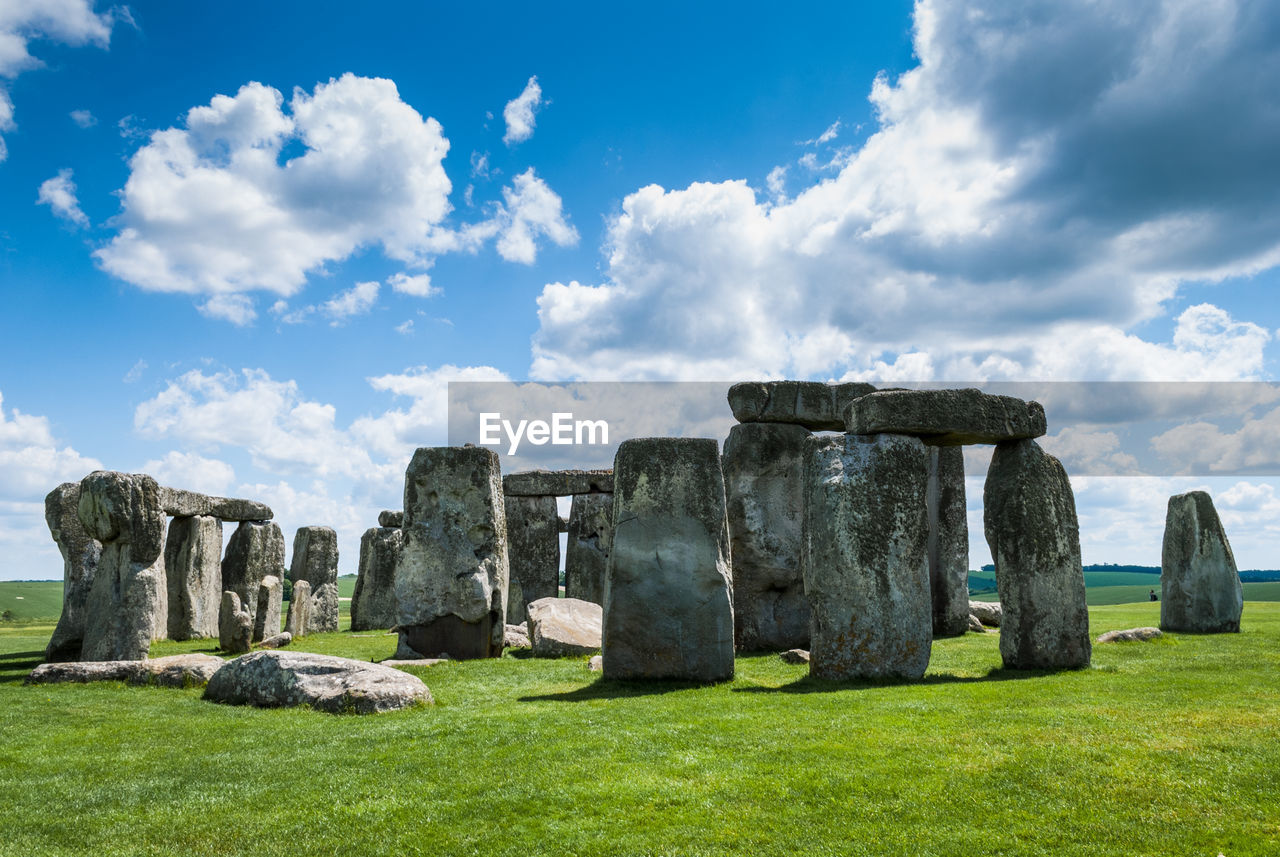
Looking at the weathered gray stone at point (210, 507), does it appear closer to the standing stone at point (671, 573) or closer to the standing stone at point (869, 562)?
the standing stone at point (671, 573)

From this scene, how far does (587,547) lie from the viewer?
24.3 meters

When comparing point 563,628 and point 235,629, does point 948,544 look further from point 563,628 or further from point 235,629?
point 235,629

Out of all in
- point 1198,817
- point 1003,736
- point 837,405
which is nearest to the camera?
point 1198,817

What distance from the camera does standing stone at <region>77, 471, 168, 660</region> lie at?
12789mm

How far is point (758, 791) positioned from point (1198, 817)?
2464mm

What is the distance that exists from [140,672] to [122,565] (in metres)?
2.69

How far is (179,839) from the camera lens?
5.25 metres

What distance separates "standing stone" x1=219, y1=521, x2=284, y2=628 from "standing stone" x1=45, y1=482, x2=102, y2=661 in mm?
4800

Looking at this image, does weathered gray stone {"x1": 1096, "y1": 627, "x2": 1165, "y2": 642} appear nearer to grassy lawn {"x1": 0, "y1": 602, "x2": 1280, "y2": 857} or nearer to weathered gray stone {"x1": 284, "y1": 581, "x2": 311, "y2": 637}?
grassy lawn {"x1": 0, "y1": 602, "x2": 1280, "y2": 857}

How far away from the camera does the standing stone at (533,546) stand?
79.4 feet

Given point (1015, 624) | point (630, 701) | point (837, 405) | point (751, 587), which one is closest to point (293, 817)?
point (630, 701)

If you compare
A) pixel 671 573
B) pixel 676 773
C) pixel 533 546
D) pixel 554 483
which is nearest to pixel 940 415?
pixel 671 573

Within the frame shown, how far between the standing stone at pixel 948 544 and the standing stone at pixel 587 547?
8853 millimetres

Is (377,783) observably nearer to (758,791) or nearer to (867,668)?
(758,791)
